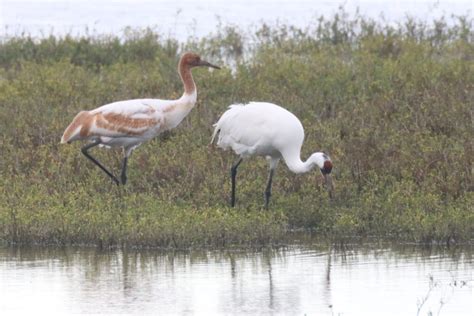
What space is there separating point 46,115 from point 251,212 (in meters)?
3.58

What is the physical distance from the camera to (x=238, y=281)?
29.0ft

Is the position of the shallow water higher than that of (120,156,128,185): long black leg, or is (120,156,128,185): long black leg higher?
(120,156,128,185): long black leg

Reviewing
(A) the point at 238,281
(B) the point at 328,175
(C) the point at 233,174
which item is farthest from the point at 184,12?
(A) the point at 238,281

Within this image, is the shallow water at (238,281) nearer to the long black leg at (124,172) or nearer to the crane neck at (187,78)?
the long black leg at (124,172)

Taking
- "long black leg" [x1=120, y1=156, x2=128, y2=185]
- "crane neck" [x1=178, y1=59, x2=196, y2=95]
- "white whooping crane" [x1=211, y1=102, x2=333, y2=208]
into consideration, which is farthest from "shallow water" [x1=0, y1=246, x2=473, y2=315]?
"crane neck" [x1=178, y1=59, x2=196, y2=95]

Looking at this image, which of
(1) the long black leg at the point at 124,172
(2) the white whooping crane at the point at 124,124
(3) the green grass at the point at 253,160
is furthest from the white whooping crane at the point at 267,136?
(1) the long black leg at the point at 124,172

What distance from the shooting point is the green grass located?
1026cm

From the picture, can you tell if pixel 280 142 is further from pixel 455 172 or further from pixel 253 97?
pixel 253 97

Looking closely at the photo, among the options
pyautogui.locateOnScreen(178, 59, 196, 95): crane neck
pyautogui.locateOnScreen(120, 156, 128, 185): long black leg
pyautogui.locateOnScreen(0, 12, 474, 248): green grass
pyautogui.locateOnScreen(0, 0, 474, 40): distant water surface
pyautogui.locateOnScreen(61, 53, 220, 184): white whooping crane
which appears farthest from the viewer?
pyautogui.locateOnScreen(0, 0, 474, 40): distant water surface

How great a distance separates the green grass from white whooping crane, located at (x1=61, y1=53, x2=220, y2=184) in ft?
0.77

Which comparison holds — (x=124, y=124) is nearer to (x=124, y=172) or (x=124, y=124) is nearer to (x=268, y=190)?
(x=124, y=172)

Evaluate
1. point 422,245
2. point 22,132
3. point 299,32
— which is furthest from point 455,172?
point 299,32

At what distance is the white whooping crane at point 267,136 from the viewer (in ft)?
36.9

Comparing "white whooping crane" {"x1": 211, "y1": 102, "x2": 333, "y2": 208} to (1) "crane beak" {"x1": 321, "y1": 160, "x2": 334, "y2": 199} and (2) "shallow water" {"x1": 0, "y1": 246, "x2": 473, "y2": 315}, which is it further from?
(2) "shallow water" {"x1": 0, "y1": 246, "x2": 473, "y2": 315}
